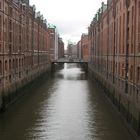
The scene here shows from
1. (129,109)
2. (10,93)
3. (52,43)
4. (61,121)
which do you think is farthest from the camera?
(52,43)

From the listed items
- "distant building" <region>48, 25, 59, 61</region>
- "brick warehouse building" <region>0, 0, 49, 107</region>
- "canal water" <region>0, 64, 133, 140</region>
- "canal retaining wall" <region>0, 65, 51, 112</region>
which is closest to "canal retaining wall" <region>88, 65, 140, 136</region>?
"canal water" <region>0, 64, 133, 140</region>

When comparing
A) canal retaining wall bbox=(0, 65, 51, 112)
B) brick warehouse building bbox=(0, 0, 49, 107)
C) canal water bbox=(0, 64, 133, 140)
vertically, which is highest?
brick warehouse building bbox=(0, 0, 49, 107)

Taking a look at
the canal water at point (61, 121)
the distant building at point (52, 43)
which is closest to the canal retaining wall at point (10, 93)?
the canal water at point (61, 121)

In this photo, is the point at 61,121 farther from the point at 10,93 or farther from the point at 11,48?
the point at 11,48

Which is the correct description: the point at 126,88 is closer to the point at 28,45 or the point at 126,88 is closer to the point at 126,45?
the point at 126,45

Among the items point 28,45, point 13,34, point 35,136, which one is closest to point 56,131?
point 35,136

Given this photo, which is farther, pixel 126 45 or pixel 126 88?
pixel 126 45

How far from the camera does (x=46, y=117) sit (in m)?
29.4

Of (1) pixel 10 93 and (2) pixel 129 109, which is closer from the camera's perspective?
(2) pixel 129 109

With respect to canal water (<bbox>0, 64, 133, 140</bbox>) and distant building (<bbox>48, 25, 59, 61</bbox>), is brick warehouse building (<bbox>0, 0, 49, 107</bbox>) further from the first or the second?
distant building (<bbox>48, 25, 59, 61</bbox>)

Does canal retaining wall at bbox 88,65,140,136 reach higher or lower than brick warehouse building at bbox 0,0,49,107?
lower

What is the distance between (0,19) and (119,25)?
1306cm

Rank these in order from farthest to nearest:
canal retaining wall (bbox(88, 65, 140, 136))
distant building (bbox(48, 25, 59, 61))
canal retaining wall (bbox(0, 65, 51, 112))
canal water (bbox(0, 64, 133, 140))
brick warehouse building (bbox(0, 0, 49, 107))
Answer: distant building (bbox(48, 25, 59, 61))
brick warehouse building (bbox(0, 0, 49, 107))
canal retaining wall (bbox(0, 65, 51, 112))
canal water (bbox(0, 64, 133, 140))
canal retaining wall (bbox(88, 65, 140, 136))

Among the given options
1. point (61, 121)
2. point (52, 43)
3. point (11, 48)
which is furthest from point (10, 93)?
point (52, 43)
